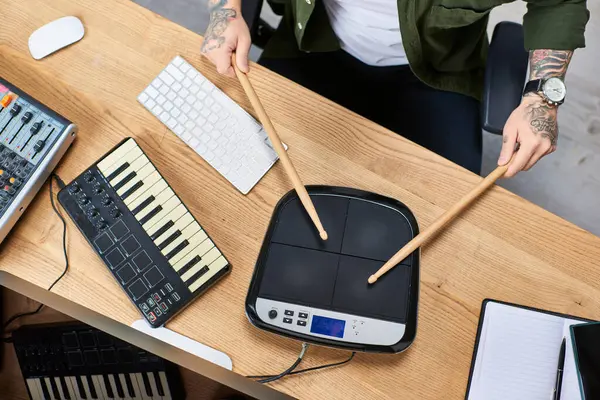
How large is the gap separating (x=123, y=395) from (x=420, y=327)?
25.2 inches

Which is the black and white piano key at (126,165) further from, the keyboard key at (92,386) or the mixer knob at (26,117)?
the keyboard key at (92,386)

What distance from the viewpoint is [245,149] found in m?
0.99

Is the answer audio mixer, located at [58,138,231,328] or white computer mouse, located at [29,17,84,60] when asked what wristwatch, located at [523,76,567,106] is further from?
white computer mouse, located at [29,17,84,60]

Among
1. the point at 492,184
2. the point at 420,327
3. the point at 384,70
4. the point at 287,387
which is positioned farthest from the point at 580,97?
the point at 287,387

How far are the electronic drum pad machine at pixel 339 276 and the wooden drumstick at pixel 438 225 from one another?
0.04 feet

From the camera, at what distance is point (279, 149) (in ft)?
3.11

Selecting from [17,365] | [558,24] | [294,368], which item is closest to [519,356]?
[294,368]

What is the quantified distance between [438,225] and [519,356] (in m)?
0.26

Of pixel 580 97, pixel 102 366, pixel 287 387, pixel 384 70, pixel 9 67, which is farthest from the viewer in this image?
pixel 580 97

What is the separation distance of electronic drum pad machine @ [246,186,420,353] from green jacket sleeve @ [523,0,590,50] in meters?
0.42

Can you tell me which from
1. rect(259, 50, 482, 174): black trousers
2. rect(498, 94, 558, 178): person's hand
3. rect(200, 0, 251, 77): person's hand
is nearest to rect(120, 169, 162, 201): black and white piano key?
rect(200, 0, 251, 77): person's hand

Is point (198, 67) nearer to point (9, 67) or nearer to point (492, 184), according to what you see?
point (9, 67)

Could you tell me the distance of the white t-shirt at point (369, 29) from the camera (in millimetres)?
1083

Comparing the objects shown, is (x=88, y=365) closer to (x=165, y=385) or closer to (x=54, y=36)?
(x=165, y=385)
